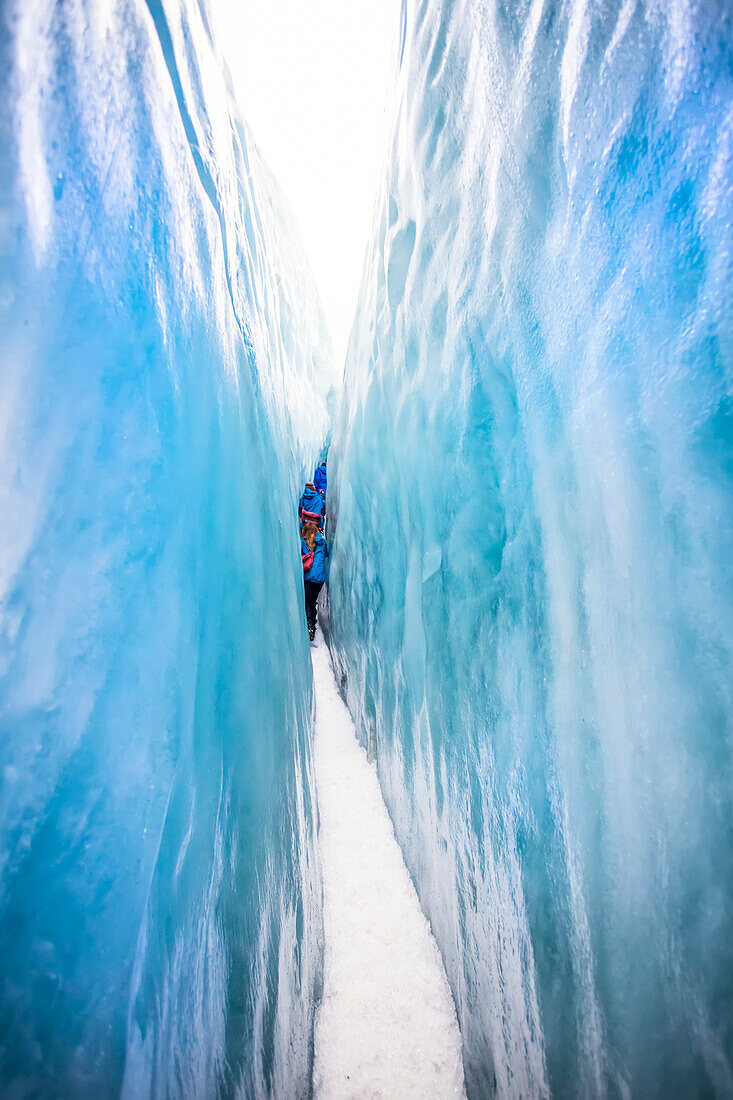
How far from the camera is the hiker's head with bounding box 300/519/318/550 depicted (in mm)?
4590

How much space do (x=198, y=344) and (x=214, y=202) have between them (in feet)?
1.99

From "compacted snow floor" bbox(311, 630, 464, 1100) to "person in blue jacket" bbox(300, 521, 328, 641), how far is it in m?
2.60

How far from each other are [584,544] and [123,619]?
0.88 m

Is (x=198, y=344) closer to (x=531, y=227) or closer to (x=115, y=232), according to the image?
(x=115, y=232)

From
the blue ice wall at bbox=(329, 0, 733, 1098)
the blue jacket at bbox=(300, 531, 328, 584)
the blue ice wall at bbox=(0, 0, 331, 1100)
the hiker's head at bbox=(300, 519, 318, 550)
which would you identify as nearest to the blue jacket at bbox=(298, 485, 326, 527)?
the hiker's head at bbox=(300, 519, 318, 550)

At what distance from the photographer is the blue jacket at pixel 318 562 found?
177 inches

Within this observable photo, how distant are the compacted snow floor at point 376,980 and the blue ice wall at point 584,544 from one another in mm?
107

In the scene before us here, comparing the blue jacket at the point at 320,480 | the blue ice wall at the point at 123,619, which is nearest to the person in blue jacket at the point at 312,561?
the blue jacket at the point at 320,480

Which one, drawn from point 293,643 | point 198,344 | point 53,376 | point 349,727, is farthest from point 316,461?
point 53,376

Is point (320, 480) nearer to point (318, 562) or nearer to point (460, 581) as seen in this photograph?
→ point (318, 562)

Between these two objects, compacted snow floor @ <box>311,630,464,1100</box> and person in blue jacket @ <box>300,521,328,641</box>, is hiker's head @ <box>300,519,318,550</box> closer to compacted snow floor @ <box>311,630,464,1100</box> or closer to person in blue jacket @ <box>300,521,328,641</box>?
person in blue jacket @ <box>300,521,328,641</box>

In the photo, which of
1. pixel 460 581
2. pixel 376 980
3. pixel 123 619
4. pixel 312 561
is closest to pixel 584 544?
pixel 460 581

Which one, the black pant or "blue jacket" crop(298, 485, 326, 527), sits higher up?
"blue jacket" crop(298, 485, 326, 527)

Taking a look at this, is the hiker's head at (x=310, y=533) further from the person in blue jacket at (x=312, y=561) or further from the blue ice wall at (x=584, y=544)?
the blue ice wall at (x=584, y=544)
